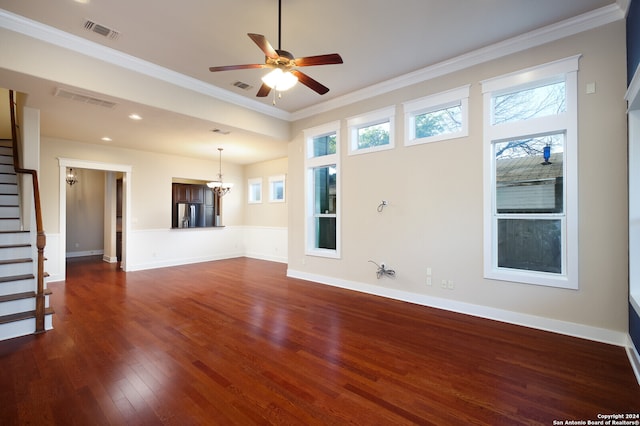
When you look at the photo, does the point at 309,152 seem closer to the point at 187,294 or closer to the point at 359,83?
the point at 359,83

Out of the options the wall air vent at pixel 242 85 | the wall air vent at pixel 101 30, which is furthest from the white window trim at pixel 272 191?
the wall air vent at pixel 101 30

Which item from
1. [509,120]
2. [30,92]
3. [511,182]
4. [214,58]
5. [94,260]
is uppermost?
[214,58]

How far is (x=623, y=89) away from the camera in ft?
9.34

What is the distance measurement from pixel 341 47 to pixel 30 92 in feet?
12.6

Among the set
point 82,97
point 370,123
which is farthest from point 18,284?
point 370,123

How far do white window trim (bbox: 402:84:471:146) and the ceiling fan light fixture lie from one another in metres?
2.22

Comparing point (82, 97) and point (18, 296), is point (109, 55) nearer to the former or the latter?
point (82, 97)

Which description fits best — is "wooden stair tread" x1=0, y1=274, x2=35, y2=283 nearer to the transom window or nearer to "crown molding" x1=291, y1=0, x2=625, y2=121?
"crown molding" x1=291, y1=0, x2=625, y2=121

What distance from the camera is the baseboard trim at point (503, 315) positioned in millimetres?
2910

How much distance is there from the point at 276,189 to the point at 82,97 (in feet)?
16.4

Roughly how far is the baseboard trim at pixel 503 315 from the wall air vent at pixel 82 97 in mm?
4416

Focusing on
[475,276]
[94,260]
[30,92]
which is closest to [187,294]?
[30,92]

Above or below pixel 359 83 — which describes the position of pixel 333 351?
below

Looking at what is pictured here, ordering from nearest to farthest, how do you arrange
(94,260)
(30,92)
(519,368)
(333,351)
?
(519,368) < (333,351) < (30,92) < (94,260)
